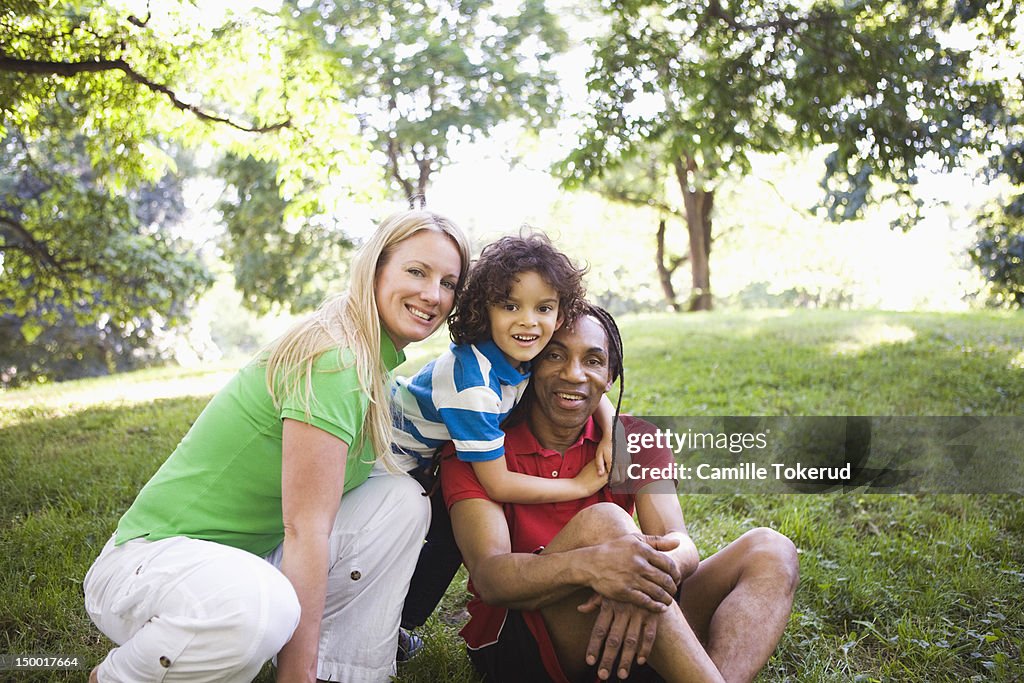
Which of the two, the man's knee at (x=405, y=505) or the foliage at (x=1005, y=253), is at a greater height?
the foliage at (x=1005, y=253)

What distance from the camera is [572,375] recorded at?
8.79 feet

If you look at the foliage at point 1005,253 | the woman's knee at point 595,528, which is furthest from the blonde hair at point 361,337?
the foliage at point 1005,253

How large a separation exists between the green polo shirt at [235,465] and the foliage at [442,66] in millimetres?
11978

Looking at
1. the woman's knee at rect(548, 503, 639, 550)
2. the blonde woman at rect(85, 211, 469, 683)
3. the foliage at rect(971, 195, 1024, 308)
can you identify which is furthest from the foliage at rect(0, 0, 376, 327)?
the foliage at rect(971, 195, 1024, 308)

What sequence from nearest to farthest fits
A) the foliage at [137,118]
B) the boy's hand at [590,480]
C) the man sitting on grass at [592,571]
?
1. the man sitting on grass at [592,571]
2. the boy's hand at [590,480]
3. the foliage at [137,118]

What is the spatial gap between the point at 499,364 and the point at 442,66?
494 inches

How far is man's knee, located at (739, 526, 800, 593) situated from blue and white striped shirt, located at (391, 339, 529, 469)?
0.93m

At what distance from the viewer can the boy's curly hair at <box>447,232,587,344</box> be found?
275 centimetres

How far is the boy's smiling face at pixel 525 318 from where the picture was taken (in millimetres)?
2668

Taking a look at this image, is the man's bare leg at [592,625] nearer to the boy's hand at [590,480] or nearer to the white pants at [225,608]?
the boy's hand at [590,480]

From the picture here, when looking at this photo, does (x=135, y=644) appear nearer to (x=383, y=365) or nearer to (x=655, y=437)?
(x=383, y=365)

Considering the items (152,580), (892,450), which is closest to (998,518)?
(892,450)

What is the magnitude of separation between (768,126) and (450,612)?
5774 millimetres

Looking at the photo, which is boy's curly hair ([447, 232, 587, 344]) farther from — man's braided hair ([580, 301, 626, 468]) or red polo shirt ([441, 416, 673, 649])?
red polo shirt ([441, 416, 673, 649])
